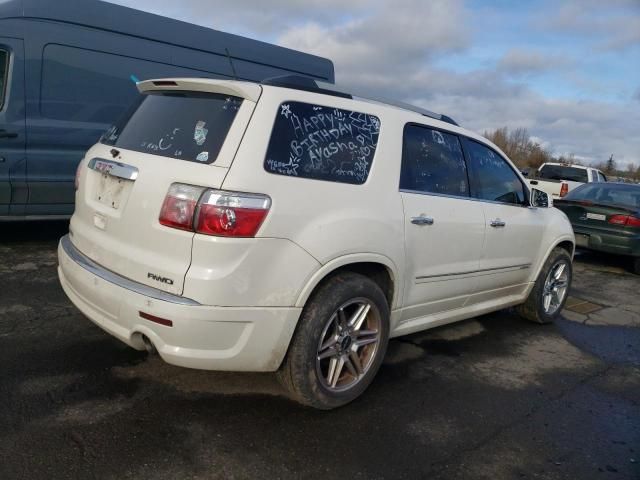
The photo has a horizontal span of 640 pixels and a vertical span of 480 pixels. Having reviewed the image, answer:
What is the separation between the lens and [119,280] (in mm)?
2799

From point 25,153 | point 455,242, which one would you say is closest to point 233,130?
point 455,242

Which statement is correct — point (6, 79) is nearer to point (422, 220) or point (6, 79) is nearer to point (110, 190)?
point (110, 190)

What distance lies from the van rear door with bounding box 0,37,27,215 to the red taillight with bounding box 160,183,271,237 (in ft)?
13.3

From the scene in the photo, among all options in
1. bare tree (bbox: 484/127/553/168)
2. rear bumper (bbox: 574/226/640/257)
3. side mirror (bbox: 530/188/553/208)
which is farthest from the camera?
bare tree (bbox: 484/127/553/168)

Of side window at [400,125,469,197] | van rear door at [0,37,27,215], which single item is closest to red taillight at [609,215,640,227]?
side window at [400,125,469,197]

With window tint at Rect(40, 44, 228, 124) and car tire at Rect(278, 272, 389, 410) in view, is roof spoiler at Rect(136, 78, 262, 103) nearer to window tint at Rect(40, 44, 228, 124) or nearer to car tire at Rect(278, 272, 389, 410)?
car tire at Rect(278, 272, 389, 410)

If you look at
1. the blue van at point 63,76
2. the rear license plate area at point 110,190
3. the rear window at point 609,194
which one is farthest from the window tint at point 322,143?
the rear window at point 609,194

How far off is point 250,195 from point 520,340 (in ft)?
10.5

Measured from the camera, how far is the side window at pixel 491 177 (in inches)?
161

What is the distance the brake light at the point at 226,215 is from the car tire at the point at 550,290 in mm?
3403

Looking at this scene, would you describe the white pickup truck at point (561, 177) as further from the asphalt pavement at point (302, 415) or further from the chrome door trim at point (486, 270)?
the asphalt pavement at point (302, 415)

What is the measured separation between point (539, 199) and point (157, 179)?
139 inches

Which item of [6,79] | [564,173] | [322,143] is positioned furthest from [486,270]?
[564,173]

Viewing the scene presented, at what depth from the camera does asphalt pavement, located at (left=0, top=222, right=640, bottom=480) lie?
255 centimetres
